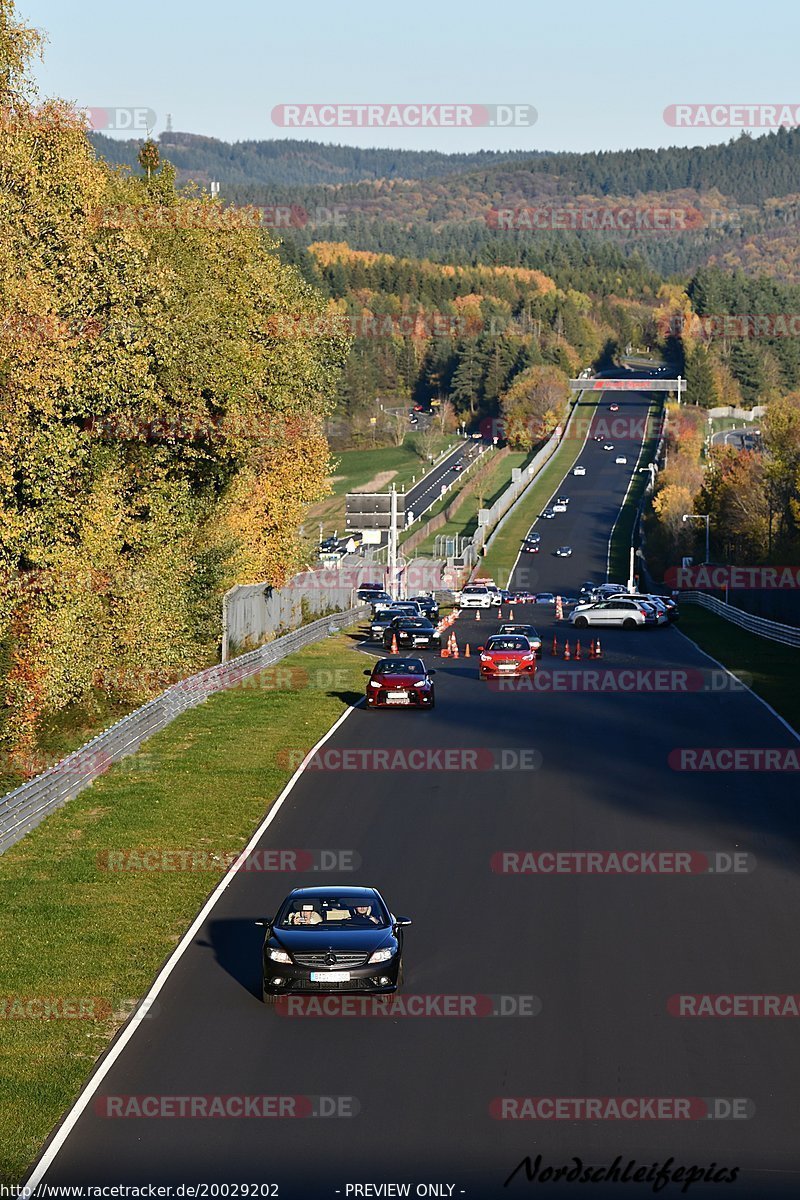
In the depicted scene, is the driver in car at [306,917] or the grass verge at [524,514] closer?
the driver in car at [306,917]

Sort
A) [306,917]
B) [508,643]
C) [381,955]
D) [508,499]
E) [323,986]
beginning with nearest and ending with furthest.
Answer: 1. [323,986]
2. [381,955]
3. [306,917]
4. [508,643]
5. [508,499]

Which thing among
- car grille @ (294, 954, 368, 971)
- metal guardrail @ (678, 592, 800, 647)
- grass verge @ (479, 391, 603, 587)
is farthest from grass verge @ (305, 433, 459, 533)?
car grille @ (294, 954, 368, 971)

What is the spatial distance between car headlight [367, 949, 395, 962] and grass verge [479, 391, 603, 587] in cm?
10180

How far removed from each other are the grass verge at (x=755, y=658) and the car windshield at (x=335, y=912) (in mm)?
22975

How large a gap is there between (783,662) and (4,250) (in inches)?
1316

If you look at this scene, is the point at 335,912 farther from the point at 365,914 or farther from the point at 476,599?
the point at 476,599

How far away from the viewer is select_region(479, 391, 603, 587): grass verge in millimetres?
128750

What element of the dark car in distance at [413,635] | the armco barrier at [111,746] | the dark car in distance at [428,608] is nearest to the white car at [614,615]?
the dark car in distance at [428,608]

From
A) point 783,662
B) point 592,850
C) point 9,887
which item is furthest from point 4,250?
point 783,662

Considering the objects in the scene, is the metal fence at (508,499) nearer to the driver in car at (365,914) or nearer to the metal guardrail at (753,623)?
the metal guardrail at (753,623)

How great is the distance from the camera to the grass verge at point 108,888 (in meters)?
16.0

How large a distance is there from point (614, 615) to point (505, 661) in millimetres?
23075

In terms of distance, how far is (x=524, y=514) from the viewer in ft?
515

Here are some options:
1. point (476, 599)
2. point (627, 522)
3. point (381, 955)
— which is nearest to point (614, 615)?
point (476, 599)
